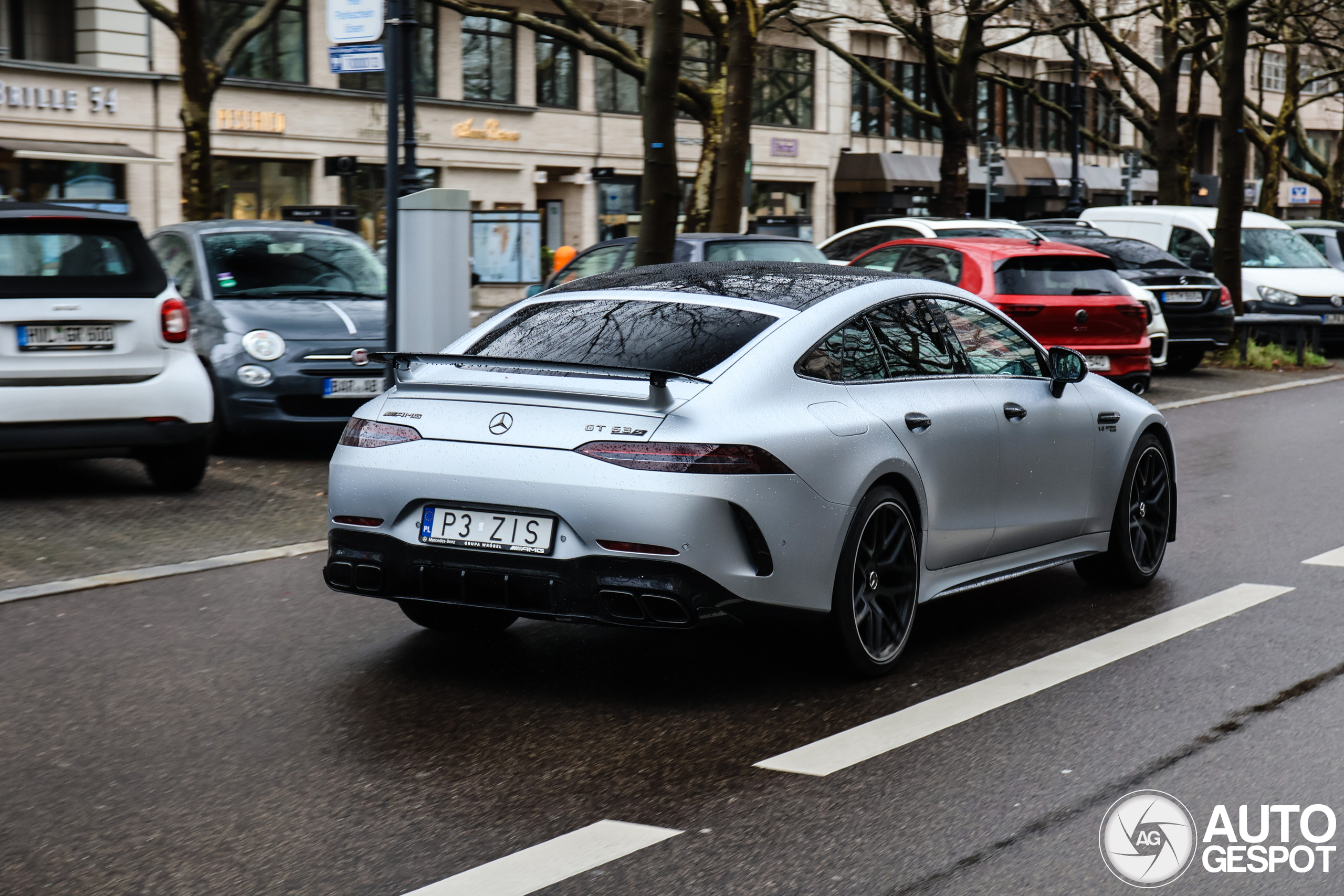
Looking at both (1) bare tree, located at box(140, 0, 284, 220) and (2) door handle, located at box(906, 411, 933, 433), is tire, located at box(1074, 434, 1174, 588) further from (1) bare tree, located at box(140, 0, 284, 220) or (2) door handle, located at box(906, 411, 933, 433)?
(1) bare tree, located at box(140, 0, 284, 220)

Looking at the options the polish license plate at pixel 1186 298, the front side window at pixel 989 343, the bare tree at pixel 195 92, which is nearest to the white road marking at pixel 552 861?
the front side window at pixel 989 343

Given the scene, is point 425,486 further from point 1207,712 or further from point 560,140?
point 560,140

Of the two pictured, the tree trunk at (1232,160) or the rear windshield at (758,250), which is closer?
the rear windshield at (758,250)

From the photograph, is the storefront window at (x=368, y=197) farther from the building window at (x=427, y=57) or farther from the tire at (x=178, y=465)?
the tire at (x=178, y=465)

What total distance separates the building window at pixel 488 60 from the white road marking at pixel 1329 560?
3357cm

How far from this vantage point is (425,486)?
5.39m

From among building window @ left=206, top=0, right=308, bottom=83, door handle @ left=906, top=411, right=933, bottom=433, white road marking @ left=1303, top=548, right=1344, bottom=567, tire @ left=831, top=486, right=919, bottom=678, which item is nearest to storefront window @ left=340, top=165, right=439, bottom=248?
building window @ left=206, top=0, right=308, bottom=83

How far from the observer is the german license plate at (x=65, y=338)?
9.15 meters

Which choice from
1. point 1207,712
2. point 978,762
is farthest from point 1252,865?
point 1207,712

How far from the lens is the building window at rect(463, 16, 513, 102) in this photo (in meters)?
39.8

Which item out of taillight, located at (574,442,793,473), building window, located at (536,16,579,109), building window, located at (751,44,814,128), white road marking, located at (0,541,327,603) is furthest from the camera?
building window, located at (751,44,814,128)

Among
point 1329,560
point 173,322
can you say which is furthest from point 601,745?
point 173,322

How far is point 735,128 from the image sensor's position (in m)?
20.9

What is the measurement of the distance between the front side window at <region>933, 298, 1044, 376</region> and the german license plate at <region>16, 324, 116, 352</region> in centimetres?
494
